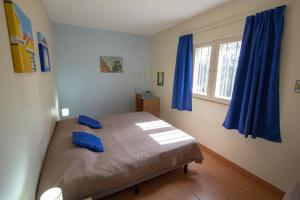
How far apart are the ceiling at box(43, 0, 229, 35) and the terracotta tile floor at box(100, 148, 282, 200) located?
2479 millimetres

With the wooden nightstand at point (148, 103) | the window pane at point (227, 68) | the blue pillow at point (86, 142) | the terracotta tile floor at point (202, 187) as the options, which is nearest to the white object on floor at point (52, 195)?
the blue pillow at point (86, 142)

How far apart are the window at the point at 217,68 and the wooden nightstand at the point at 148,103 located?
4.25ft

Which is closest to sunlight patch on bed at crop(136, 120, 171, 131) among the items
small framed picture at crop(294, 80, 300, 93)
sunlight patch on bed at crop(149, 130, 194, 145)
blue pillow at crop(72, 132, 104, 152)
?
sunlight patch on bed at crop(149, 130, 194, 145)

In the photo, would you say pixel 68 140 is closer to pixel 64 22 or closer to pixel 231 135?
pixel 231 135

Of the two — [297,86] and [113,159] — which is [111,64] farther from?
[297,86]

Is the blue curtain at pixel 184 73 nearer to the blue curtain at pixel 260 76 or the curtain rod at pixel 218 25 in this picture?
the curtain rod at pixel 218 25

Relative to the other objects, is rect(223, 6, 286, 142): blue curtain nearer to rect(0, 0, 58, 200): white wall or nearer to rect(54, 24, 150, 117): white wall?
rect(0, 0, 58, 200): white wall

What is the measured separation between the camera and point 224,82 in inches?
93.4

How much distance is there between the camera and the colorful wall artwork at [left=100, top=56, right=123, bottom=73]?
373cm

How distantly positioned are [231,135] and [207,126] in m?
0.46

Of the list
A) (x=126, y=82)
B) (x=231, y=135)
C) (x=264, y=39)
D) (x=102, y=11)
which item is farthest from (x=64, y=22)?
(x=231, y=135)

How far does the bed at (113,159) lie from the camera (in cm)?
129

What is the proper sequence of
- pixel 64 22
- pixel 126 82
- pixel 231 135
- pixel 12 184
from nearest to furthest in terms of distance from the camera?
pixel 12 184 < pixel 231 135 < pixel 64 22 < pixel 126 82

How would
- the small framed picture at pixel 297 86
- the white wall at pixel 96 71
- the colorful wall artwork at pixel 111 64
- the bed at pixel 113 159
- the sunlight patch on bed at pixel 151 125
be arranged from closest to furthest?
the bed at pixel 113 159, the small framed picture at pixel 297 86, the sunlight patch on bed at pixel 151 125, the white wall at pixel 96 71, the colorful wall artwork at pixel 111 64
